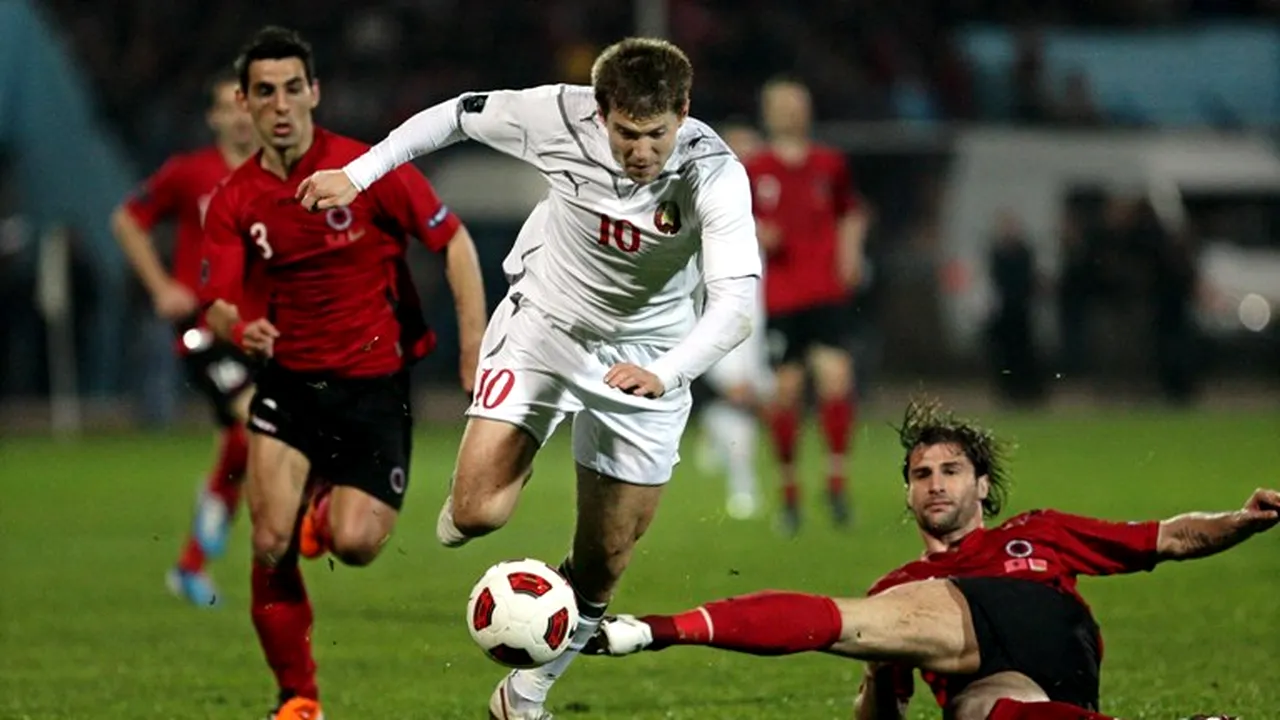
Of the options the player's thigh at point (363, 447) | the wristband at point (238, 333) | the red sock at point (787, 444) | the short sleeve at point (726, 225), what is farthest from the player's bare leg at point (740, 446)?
the short sleeve at point (726, 225)

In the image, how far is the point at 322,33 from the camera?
2727cm

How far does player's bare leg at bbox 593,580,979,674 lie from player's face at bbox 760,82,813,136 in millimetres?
8095

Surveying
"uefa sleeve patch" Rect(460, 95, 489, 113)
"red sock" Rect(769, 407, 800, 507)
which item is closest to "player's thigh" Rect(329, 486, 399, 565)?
"uefa sleeve patch" Rect(460, 95, 489, 113)

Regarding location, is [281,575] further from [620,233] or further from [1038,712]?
[1038,712]

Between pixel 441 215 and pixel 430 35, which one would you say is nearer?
pixel 441 215

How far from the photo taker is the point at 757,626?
534 cm

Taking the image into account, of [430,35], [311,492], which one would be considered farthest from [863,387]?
[311,492]

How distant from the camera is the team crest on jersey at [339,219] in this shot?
7367mm

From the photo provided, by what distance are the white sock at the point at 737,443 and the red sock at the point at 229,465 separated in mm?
4543

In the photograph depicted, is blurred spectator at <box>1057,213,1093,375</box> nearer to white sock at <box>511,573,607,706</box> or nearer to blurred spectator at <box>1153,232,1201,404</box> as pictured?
blurred spectator at <box>1153,232,1201,404</box>

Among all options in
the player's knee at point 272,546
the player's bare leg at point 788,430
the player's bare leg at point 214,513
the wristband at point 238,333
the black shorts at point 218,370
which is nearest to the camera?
the player's knee at point 272,546

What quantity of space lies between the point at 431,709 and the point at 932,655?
2.26 m

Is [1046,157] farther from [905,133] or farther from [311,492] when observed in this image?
[311,492]

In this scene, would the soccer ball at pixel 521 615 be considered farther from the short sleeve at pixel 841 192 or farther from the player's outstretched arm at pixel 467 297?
the short sleeve at pixel 841 192
